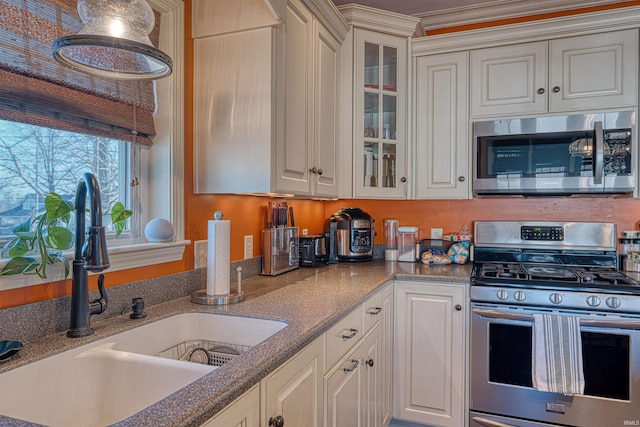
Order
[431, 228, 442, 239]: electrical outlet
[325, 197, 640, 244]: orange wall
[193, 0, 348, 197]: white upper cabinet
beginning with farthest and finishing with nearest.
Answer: [431, 228, 442, 239]: electrical outlet → [325, 197, 640, 244]: orange wall → [193, 0, 348, 197]: white upper cabinet

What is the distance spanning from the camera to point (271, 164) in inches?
65.0

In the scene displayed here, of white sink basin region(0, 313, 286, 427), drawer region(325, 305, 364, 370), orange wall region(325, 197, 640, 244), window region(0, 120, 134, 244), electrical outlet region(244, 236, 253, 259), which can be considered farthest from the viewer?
orange wall region(325, 197, 640, 244)

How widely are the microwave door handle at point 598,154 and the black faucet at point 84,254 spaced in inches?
92.6

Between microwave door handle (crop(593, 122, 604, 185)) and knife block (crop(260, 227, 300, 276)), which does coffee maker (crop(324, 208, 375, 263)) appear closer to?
knife block (crop(260, 227, 300, 276))

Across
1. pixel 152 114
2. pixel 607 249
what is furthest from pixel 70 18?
pixel 607 249

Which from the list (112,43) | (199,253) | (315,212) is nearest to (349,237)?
(315,212)

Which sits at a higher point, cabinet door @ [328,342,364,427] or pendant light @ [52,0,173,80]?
pendant light @ [52,0,173,80]

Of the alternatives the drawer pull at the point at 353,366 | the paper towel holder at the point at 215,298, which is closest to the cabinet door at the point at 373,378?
the drawer pull at the point at 353,366

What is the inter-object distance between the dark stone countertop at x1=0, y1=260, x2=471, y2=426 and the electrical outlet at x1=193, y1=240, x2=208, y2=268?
7.8 inches

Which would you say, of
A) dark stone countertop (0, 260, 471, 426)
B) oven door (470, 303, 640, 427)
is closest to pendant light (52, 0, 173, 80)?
dark stone countertop (0, 260, 471, 426)

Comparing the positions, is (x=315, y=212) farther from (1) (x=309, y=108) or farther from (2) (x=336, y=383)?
(2) (x=336, y=383)

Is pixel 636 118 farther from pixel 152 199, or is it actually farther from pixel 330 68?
pixel 152 199

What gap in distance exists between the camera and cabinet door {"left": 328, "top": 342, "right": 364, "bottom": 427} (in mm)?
1420

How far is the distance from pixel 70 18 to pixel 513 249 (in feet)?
8.38
